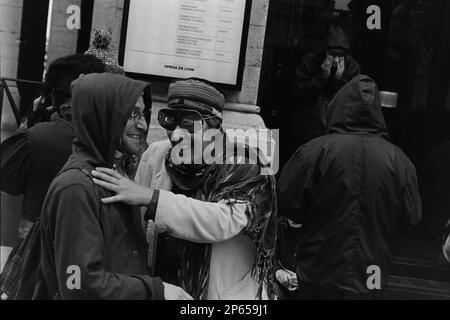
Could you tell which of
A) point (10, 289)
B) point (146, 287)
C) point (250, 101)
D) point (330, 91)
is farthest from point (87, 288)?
point (330, 91)

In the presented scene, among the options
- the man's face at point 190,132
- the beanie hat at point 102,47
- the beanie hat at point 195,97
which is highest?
the beanie hat at point 102,47

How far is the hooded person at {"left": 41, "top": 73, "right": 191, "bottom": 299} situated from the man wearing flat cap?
218mm

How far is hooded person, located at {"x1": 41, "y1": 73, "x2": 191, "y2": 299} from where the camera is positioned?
236cm

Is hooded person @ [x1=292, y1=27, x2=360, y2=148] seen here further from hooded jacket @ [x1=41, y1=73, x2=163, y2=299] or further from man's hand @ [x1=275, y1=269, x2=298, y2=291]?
hooded jacket @ [x1=41, y1=73, x2=163, y2=299]

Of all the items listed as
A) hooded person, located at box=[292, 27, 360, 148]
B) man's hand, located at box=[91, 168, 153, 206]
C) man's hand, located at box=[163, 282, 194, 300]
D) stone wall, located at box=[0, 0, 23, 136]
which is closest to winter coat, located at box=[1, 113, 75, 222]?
man's hand, located at box=[91, 168, 153, 206]

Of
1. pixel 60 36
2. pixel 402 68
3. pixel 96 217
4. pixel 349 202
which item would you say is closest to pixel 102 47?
pixel 60 36

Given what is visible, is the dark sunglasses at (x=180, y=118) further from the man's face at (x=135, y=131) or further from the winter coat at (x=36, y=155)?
the winter coat at (x=36, y=155)

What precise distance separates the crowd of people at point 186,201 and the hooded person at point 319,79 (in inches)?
73.5

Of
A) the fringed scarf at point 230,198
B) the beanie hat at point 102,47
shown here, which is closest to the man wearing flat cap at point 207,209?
the fringed scarf at point 230,198

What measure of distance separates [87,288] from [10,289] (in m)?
0.54

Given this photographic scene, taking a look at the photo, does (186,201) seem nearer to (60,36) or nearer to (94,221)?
(94,221)

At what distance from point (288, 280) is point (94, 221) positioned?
2131 millimetres

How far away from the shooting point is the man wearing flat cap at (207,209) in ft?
9.18

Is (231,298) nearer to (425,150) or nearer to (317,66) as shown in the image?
(317,66)
